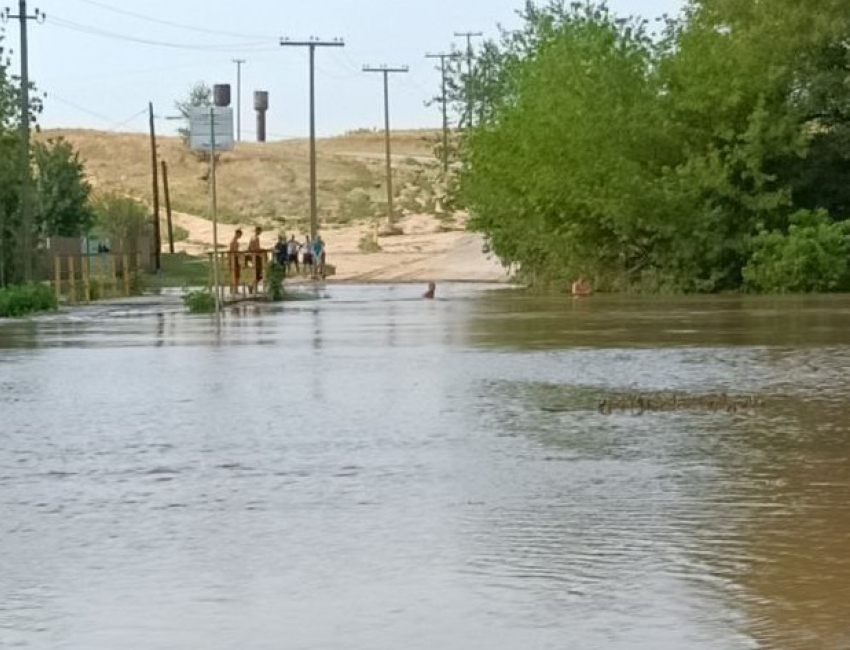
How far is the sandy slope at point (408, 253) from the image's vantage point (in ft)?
264

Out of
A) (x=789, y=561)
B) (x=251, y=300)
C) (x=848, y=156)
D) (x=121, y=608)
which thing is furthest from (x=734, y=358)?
(x=848, y=156)

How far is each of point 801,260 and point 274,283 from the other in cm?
1337

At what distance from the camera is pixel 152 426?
55.8 feet

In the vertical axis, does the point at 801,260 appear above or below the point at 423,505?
above

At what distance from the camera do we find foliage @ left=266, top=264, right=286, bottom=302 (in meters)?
50.3

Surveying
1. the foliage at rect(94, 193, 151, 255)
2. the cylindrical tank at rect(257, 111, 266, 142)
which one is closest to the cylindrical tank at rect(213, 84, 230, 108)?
the foliage at rect(94, 193, 151, 255)

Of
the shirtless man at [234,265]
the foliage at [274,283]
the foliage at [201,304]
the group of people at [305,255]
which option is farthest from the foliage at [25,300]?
the group of people at [305,255]

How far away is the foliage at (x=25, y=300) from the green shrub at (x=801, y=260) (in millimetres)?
18111

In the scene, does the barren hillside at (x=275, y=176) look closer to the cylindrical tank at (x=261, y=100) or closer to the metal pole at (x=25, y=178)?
the cylindrical tank at (x=261, y=100)

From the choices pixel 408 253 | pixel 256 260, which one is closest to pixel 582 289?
pixel 256 260

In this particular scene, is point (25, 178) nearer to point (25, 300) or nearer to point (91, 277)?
point (91, 277)

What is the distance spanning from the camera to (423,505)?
11.9 m

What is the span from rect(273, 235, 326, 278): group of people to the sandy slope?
130 cm

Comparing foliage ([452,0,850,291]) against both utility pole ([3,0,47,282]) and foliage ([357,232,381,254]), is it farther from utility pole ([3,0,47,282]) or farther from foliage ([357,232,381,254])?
foliage ([357,232,381,254])
